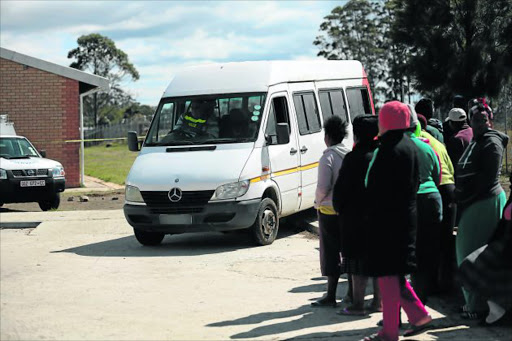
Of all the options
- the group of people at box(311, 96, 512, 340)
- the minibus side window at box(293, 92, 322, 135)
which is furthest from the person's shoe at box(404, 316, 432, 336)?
the minibus side window at box(293, 92, 322, 135)

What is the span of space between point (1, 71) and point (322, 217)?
20.8m

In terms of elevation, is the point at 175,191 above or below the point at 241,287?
above

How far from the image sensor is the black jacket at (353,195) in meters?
7.24

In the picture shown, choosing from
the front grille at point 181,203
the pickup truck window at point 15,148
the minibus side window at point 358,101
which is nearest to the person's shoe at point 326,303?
the front grille at point 181,203

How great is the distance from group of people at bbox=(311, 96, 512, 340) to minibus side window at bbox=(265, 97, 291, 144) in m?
4.58

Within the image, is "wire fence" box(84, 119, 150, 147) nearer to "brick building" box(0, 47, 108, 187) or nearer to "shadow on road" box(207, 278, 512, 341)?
"brick building" box(0, 47, 108, 187)

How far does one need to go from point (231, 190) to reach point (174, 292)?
2.89 m

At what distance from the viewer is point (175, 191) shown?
39.5 ft

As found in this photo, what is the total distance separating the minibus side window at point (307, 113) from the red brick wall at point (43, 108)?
46.8ft

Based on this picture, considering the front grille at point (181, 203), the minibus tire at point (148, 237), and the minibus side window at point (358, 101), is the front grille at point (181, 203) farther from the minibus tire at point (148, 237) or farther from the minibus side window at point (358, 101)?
the minibus side window at point (358, 101)

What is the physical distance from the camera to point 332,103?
15.0 meters

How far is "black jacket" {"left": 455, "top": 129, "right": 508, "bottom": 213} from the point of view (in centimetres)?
748

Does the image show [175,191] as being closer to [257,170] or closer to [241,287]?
[257,170]

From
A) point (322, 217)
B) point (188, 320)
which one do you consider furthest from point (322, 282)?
point (188, 320)
